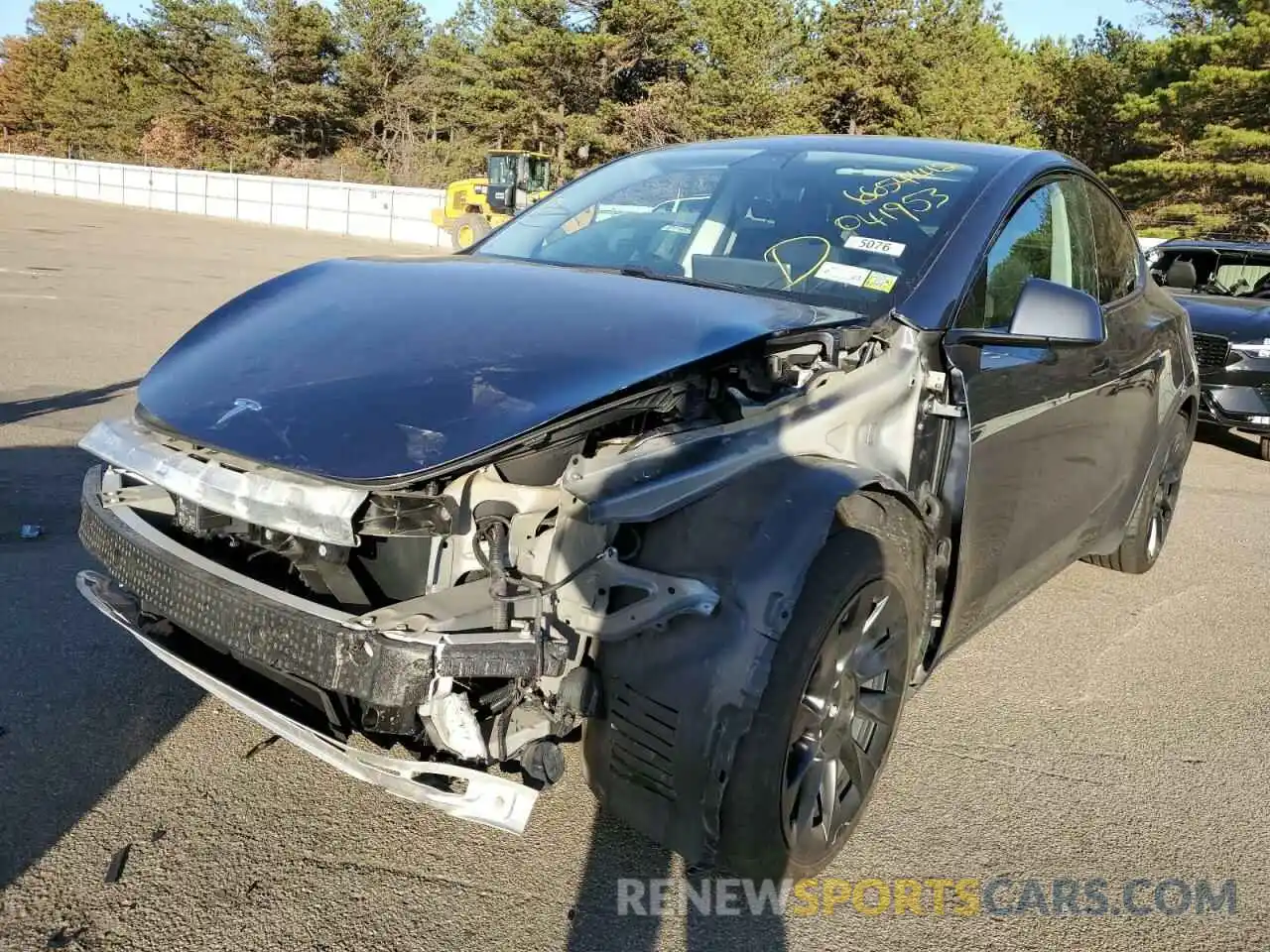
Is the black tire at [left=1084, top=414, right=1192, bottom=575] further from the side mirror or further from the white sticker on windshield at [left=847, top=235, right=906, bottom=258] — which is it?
the white sticker on windshield at [left=847, top=235, right=906, bottom=258]

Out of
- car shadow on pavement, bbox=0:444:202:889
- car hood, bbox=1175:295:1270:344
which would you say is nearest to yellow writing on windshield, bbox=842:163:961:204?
car shadow on pavement, bbox=0:444:202:889

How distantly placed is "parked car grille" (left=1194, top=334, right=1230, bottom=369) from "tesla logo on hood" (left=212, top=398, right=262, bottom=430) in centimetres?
770

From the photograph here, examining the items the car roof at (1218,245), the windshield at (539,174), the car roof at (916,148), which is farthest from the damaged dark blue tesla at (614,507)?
the windshield at (539,174)

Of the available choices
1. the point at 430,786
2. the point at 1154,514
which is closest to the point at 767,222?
the point at 430,786

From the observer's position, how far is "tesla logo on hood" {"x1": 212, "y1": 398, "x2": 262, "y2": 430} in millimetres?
2318

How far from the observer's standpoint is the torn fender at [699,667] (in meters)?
2.11

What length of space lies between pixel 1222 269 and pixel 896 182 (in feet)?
25.8

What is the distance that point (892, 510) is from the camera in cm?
260

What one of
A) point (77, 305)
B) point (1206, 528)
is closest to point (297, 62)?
point (77, 305)

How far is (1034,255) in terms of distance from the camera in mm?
3457

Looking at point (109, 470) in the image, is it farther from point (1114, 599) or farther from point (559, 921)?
point (1114, 599)

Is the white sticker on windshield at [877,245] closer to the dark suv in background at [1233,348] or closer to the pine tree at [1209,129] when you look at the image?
the dark suv in background at [1233,348]

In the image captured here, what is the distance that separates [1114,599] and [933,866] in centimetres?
262

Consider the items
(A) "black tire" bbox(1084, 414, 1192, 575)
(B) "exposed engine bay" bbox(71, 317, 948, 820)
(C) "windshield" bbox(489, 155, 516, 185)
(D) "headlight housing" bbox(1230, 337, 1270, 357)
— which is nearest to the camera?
(B) "exposed engine bay" bbox(71, 317, 948, 820)
